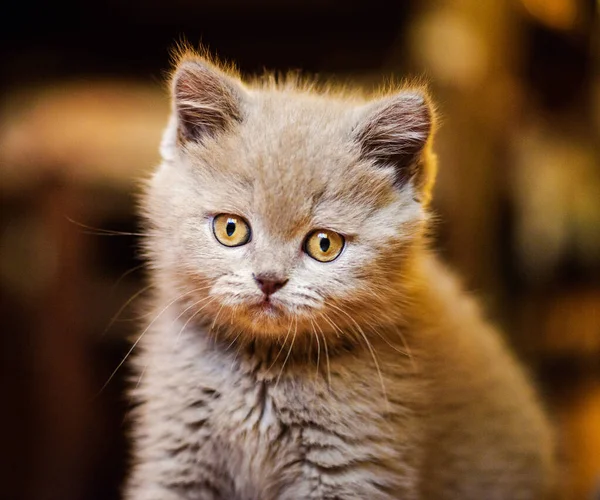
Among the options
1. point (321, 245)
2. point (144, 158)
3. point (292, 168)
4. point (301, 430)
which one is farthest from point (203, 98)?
point (144, 158)

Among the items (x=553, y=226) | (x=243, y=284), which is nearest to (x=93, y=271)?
(x=243, y=284)

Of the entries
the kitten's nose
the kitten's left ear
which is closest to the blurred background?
the kitten's left ear

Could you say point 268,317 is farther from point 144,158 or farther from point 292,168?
point 144,158

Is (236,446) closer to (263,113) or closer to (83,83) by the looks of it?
(263,113)

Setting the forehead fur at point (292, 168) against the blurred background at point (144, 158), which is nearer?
the forehead fur at point (292, 168)

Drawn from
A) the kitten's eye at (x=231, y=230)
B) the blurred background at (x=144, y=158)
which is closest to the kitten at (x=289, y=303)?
the kitten's eye at (x=231, y=230)

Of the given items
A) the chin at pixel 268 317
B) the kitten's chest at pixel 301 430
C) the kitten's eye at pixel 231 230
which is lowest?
the kitten's chest at pixel 301 430

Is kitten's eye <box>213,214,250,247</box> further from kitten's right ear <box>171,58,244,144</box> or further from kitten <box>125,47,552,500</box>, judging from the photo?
kitten's right ear <box>171,58,244,144</box>

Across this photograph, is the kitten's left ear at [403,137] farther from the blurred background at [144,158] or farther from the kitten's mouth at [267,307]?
the blurred background at [144,158]
